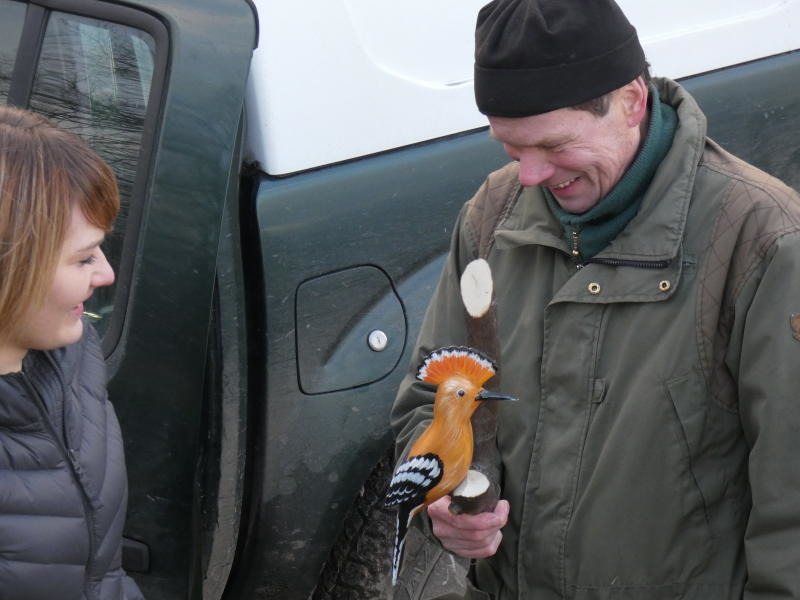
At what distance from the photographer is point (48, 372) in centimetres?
170

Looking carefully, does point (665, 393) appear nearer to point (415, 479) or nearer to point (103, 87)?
point (415, 479)

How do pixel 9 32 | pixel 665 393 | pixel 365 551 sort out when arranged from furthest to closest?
pixel 365 551
pixel 9 32
pixel 665 393

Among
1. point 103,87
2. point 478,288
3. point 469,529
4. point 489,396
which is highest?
point 103,87

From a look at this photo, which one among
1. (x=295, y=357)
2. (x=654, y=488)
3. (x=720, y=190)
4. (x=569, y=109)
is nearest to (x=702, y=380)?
(x=654, y=488)

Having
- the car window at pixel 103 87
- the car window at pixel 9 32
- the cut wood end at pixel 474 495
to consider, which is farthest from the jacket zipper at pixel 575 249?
the car window at pixel 9 32

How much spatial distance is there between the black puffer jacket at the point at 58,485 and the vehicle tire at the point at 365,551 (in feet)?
2.61

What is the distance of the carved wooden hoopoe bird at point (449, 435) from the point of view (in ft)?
5.33

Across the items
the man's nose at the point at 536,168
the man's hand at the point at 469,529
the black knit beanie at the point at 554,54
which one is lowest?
the man's hand at the point at 469,529

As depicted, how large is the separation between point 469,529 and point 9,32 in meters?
1.42

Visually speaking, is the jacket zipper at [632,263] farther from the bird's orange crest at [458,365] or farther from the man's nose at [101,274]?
the man's nose at [101,274]

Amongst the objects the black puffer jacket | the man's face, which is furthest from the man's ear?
the black puffer jacket

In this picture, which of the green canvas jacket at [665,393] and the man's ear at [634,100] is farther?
the man's ear at [634,100]

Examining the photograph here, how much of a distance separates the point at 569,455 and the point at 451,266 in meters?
0.43

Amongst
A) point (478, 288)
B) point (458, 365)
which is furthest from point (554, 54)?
point (458, 365)
